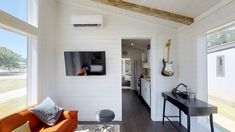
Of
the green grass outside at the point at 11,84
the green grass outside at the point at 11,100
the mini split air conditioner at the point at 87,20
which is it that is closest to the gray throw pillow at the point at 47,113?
the green grass outside at the point at 11,100

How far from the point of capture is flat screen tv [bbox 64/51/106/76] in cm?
454

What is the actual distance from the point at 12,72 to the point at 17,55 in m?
0.34

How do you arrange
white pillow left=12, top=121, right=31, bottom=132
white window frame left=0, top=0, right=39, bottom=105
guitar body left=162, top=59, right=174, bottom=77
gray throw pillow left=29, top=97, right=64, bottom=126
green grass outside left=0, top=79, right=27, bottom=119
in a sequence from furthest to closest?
guitar body left=162, top=59, right=174, bottom=77 < white window frame left=0, top=0, right=39, bottom=105 < gray throw pillow left=29, top=97, right=64, bottom=126 < green grass outside left=0, top=79, right=27, bottom=119 < white pillow left=12, top=121, right=31, bottom=132

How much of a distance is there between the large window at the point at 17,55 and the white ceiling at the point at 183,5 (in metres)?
2.18

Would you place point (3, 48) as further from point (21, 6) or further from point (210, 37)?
point (210, 37)

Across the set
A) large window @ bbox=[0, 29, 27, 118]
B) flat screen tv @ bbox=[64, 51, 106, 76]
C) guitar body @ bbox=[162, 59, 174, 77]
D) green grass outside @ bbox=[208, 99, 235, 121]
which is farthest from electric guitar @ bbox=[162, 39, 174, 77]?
large window @ bbox=[0, 29, 27, 118]

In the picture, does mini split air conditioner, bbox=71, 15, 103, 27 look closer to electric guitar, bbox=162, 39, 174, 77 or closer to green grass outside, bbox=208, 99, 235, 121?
electric guitar, bbox=162, 39, 174, 77

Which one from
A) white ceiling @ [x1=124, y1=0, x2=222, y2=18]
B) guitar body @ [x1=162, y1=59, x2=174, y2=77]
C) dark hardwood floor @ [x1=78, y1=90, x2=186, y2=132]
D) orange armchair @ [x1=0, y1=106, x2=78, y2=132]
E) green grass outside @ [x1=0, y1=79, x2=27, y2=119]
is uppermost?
A: white ceiling @ [x1=124, y1=0, x2=222, y2=18]

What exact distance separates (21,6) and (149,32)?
10.0ft

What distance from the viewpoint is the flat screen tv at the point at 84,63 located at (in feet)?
14.9

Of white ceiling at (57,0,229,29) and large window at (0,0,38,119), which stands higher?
white ceiling at (57,0,229,29)

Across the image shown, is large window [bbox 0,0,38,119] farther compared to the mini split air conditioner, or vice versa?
the mini split air conditioner

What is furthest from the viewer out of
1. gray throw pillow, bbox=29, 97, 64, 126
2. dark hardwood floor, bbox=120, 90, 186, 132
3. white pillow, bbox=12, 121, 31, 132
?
dark hardwood floor, bbox=120, 90, 186, 132

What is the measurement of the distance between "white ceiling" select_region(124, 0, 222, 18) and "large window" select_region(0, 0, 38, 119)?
86.0 inches
